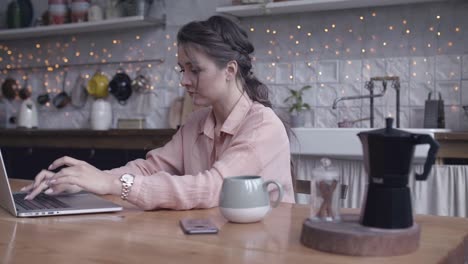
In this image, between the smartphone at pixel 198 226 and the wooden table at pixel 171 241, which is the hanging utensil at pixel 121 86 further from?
the smartphone at pixel 198 226

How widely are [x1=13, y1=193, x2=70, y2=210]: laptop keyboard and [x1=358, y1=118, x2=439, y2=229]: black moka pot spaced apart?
75 centimetres

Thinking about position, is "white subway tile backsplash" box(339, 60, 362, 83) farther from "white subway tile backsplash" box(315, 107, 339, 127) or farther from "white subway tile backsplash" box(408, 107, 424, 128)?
"white subway tile backsplash" box(408, 107, 424, 128)

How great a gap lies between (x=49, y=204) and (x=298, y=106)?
234cm

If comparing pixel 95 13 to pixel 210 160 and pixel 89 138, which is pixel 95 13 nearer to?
pixel 89 138

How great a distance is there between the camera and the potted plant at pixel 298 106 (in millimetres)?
3592

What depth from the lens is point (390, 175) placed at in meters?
1.02

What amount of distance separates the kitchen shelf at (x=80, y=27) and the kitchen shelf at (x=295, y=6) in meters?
0.68

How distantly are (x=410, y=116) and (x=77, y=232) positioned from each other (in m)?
2.64

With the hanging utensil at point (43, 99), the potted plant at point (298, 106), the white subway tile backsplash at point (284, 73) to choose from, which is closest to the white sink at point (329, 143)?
the potted plant at point (298, 106)

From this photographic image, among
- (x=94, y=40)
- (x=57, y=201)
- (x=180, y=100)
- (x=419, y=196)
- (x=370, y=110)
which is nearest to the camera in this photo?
(x=57, y=201)

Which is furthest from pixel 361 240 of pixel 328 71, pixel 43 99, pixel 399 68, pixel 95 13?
pixel 43 99

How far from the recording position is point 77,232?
1.17 meters

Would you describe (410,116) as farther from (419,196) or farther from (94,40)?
(94,40)

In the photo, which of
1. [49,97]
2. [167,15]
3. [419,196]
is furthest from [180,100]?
[419,196]
